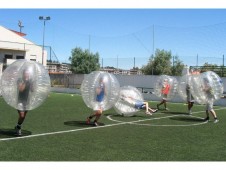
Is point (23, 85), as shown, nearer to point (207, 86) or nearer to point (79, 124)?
point (79, 124)

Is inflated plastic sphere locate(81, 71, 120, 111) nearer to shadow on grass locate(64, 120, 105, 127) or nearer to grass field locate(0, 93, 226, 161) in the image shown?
grass field locate(0, 93, 226, 161)

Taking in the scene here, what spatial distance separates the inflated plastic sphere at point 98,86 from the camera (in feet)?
37.3

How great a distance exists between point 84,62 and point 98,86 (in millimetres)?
41432

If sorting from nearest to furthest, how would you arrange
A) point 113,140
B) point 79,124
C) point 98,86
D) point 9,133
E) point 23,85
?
point 23,85 → point 113,140 → point 9,133 → point 98,86 → point 79,124

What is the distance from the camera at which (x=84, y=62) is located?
52500mm

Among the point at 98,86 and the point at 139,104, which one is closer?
the point at 98,86

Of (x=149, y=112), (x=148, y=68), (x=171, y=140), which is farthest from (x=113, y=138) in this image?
(x=148, y=68)

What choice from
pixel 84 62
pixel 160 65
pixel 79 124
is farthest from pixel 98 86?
pixel 84 62

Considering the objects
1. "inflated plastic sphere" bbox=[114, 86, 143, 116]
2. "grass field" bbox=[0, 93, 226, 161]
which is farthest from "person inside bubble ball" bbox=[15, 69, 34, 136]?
"inflated plastic sphere" bbox=[114, 86, 143, 116]

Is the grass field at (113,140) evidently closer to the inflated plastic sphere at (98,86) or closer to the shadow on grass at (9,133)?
the shadow on grass at (9,133)

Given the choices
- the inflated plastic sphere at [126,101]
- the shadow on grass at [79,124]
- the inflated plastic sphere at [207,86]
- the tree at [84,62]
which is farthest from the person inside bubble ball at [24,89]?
the tree at [84,62]

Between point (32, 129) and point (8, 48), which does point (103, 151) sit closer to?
point (32, 129)

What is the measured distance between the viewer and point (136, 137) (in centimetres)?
977

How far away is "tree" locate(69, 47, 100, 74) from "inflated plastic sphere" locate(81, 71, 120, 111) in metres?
38.7
